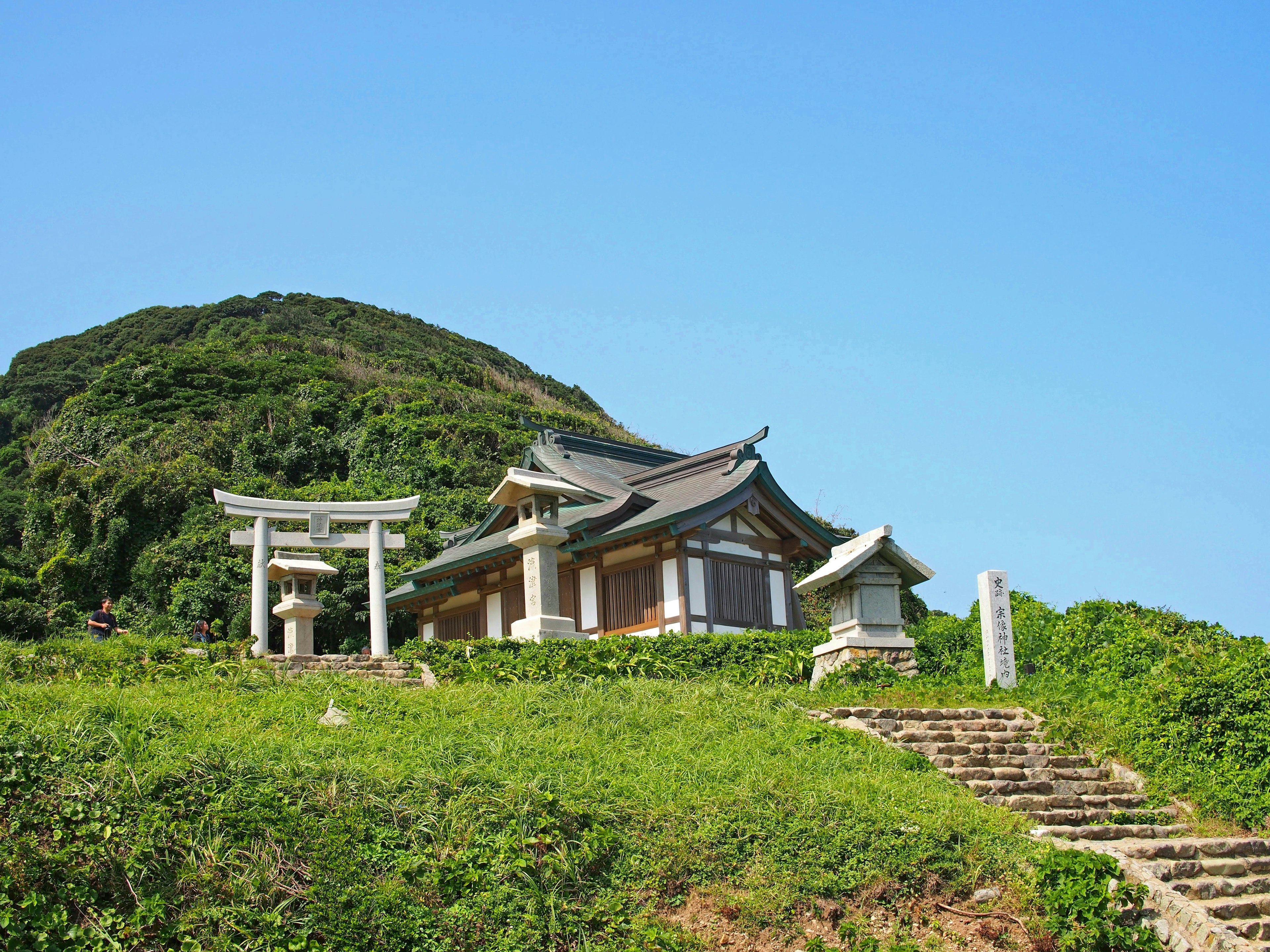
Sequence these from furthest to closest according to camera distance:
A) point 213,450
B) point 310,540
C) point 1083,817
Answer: point 213,450, point 310,540, point 1083,817

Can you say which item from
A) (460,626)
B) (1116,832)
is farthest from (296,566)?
(1116,832)

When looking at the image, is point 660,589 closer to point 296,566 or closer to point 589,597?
point 589,597

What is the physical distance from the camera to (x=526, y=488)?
69.6ft

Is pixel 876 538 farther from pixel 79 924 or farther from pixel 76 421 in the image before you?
pixel 76 421

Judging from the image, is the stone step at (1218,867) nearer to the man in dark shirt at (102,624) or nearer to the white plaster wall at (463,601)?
the man in dark shirt at (102,624)

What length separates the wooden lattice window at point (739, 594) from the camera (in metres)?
24.8

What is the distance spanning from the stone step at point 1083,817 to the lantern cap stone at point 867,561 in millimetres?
5620

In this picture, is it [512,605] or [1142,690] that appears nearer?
[1142,690]

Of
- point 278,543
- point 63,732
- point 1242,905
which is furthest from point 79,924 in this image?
point 278,543

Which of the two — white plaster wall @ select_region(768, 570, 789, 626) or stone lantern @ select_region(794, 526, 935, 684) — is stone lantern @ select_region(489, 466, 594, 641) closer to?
stone lantern @ select_region(794, 526, 935, 684)

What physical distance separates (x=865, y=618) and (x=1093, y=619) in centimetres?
342

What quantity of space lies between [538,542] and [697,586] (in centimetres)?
483

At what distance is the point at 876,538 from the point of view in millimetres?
17297

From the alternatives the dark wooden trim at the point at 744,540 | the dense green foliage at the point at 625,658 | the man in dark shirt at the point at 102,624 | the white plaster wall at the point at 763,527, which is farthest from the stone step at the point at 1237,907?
the man in dark shirt at the point at 102,624
